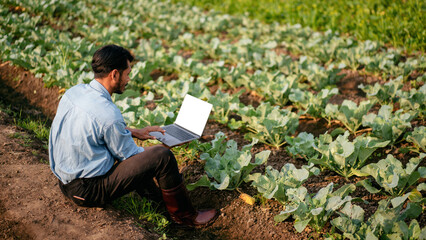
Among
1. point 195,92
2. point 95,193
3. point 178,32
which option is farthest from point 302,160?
point 178,32

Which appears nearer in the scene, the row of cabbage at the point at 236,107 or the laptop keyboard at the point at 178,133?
the row of cabbage at the point at 236,107

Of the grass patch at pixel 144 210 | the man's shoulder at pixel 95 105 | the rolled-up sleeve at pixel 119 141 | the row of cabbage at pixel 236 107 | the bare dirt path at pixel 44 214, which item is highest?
the man's shoulder at pixel 95 105

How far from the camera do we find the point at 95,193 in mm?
2971

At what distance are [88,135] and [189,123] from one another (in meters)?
1.28

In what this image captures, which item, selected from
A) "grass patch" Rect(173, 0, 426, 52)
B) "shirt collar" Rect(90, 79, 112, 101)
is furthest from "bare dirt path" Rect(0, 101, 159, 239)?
"grass patch" Rect(173, 0, 426, 52)

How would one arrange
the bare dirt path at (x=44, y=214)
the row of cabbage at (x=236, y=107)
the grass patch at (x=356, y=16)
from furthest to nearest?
the grass patch at (x=356, y=16) < the row of cabbage at (x=236, y=107) < the bare dirt path at (x=44, y=214)

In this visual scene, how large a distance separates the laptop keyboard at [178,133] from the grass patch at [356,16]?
16.6ft

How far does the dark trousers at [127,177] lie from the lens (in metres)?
2.90

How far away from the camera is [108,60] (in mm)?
2932

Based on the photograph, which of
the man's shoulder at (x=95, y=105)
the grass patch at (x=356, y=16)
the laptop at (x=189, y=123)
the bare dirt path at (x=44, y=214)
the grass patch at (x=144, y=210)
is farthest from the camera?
the grass patch at (x=356, y=16)

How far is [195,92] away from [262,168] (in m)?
1.83

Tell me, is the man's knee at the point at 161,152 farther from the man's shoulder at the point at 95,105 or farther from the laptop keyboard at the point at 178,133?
the laptop keyboard at the point at 178,133

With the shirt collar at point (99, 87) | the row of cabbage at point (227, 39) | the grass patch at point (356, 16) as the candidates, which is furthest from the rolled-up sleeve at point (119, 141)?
the grass patch at point (356, 16)

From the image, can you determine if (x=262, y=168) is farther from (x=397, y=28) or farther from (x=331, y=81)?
(x=397, y=28)
